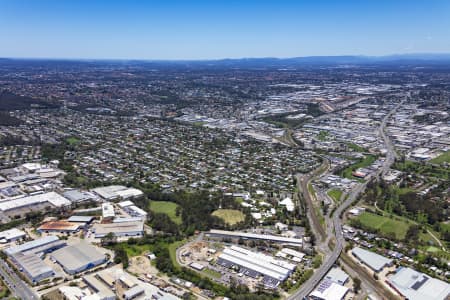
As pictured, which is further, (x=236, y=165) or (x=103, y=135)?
(x=103, y=135)

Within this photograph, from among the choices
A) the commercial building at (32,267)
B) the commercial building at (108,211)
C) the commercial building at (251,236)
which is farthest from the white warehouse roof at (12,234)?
the commercial building at (251,236)

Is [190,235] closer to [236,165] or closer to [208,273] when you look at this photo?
[208,273]

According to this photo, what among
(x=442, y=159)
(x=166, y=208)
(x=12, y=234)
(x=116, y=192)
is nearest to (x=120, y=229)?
(x=166, y=208)

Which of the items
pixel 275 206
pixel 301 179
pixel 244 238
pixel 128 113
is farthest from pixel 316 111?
pixel 244 238

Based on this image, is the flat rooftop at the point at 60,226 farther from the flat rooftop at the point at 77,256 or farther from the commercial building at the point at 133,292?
the commercial building at the point at 133,292

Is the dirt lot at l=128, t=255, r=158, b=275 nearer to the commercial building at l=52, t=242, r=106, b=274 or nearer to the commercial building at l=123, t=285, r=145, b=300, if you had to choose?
the commercial building at l=52, t=242, r=106, b=274

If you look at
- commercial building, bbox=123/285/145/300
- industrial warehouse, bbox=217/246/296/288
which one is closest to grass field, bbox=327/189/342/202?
industrial warehouse, bbox=217/246/296/288
